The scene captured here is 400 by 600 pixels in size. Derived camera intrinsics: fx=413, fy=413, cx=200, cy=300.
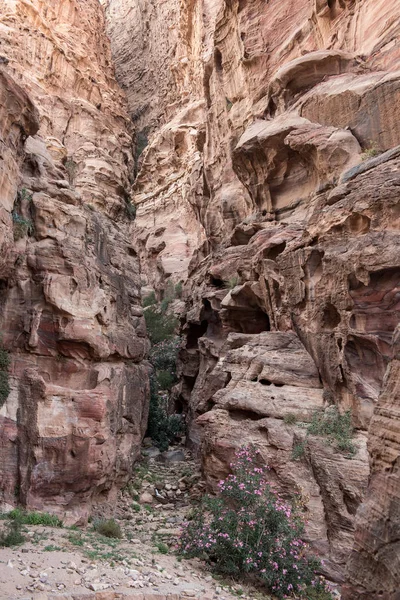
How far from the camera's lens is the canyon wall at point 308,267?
349 inches

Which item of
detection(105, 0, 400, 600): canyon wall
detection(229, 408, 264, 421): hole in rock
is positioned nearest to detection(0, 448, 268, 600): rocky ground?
detection(105, 0, 400, 600): canyon wall

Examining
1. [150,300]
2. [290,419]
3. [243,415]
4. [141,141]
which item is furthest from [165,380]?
[141,141]

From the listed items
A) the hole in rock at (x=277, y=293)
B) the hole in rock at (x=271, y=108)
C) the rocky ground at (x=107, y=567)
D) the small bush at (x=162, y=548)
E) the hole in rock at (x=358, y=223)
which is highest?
the hole in rock at (x=271, y=108)

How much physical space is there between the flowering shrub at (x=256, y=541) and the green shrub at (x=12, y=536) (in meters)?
3.39

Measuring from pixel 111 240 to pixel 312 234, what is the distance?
27.8 ft

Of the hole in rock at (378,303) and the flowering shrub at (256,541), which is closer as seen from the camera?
the flowering shrub at (256,541)

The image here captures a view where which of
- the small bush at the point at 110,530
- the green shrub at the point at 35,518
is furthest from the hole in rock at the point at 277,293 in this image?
the green shrub at the point at 35,518

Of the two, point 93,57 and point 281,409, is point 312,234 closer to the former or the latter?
point 281,409

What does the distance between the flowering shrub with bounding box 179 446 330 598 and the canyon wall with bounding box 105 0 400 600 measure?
1.01 m

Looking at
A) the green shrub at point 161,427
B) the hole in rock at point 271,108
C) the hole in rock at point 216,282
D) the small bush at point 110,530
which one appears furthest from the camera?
the hole in rock at point 216,282

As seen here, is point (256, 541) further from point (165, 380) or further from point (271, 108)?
point (165, 380)

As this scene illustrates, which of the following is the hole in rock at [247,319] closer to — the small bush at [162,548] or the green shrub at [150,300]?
the small bush at [162,548]

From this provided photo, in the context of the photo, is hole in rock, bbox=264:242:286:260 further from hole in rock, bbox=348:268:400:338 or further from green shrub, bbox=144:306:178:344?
green shrub, bbox=144:306:178:344

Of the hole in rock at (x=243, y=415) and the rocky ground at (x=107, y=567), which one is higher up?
the hole in rock at (x=243, y=415)
